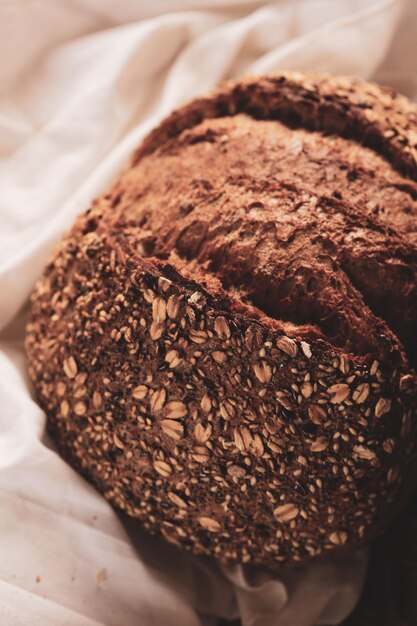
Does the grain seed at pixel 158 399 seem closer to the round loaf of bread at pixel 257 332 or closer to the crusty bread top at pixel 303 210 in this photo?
the round loaf of bread at pixel 257 332

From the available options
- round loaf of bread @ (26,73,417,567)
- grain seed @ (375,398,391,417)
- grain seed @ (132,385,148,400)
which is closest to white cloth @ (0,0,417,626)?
round loaf of bread @ (26,73,417,567)

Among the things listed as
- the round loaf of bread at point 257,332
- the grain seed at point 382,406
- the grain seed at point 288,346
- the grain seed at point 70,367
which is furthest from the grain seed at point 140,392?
the grain seed at point 382,406

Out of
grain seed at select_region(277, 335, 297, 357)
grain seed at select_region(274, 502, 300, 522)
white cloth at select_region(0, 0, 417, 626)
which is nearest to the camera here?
grain seed at select_region(277, 335, 297, 357)

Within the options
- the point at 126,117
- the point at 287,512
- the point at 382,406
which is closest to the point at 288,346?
the point at 382,406

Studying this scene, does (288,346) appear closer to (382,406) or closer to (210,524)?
(382,406)

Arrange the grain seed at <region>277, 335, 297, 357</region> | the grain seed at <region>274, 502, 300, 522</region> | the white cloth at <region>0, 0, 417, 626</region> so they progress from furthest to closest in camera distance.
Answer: the white cloth at <region>0, 0, 417, 626</region> → the grain seed at <region>274, 502, 300, 522</region> → the grain seed at <region>277, 335, 297, 357</region>

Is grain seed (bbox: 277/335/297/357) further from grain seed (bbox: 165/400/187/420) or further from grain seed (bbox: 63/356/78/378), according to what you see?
grain seed (bbox: 63/356/78/378)
